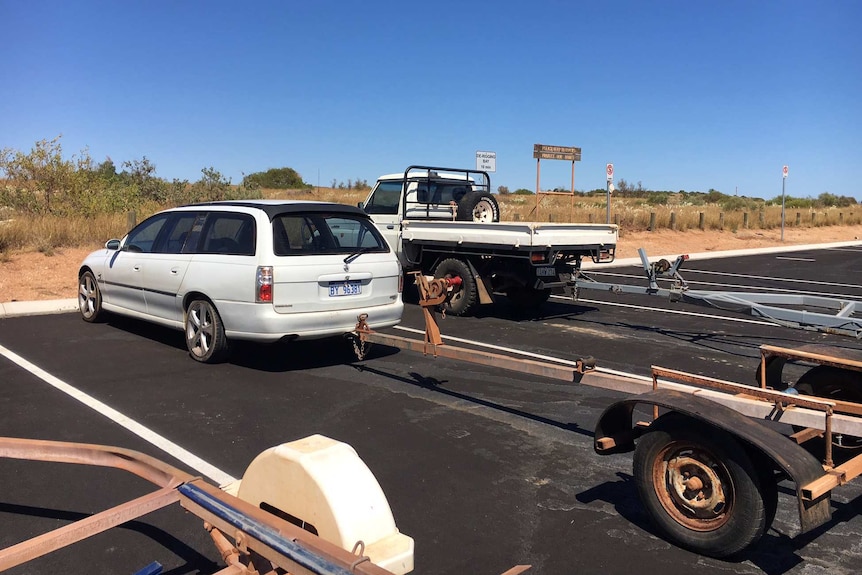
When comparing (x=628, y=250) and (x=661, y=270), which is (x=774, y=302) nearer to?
(x=661, y=270)

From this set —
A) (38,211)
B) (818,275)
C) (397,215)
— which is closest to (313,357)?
(397,215)

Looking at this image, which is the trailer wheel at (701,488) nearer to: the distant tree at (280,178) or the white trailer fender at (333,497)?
the white trailer fender at (333,497)

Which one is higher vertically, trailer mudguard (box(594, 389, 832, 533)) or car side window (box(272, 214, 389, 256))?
car side window (box(272, 214, 389, 256))

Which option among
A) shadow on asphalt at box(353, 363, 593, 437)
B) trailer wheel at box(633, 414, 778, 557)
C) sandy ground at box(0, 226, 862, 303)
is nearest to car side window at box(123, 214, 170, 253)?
shadow on asphalt at box(353, 363, 593, 437)

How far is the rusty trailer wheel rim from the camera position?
343 cm

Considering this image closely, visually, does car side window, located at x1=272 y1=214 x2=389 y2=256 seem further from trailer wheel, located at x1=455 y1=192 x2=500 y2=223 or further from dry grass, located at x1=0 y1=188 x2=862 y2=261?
dry grass, located at x1=0 y1=188 x2=862 y2=261

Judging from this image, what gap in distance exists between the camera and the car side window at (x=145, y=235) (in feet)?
27.4

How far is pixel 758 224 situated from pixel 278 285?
35.2 metres

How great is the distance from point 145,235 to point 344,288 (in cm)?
307

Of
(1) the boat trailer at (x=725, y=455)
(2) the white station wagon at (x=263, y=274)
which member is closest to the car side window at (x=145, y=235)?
(2) the white station wagon at (x=263, y=274)

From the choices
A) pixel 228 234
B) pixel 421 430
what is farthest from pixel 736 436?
pixel 228 234

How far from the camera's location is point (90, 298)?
31.1 ft

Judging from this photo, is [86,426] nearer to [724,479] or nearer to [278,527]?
[278,527]

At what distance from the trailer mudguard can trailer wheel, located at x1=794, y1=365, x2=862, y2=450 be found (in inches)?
53.4
